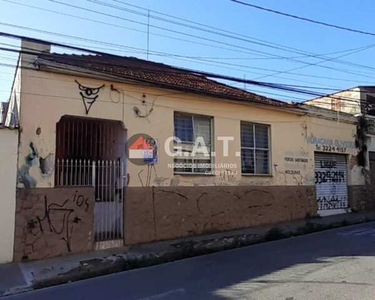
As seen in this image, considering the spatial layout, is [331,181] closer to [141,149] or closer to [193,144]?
[193,144]

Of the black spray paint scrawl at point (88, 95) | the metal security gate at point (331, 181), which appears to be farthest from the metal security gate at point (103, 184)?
the metal security gate at point (331, 181)

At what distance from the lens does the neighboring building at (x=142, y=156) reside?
391 inches

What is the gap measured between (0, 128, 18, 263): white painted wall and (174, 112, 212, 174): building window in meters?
4.72

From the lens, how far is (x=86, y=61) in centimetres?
1130

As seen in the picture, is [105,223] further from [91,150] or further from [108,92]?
[108,92]

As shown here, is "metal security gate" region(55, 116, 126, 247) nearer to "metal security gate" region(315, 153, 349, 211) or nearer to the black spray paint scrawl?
the black spray paint scrawl

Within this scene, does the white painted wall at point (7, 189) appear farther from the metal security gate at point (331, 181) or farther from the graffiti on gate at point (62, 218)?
the metal security gate at point (331, 181)

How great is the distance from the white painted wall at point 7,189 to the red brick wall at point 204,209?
295cm

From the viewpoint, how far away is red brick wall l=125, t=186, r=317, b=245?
11.3 m

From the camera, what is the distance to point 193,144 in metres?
13.0

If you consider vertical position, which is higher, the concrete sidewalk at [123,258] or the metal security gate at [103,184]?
the metal security gate at [103,184]

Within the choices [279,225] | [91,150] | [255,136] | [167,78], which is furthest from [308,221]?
[91,150]

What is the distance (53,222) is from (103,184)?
5.66 ft

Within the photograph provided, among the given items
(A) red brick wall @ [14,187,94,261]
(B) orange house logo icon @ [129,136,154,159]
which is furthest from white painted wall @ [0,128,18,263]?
(B) orange house logo icon @ [129,136,154,159]
